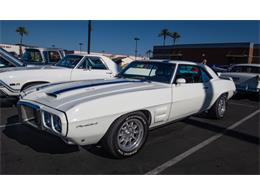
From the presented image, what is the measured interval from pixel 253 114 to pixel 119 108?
5038 millimetres

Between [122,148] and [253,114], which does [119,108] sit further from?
[253,114]

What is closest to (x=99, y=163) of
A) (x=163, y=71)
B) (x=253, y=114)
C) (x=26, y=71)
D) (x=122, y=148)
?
(x=122, y=148)

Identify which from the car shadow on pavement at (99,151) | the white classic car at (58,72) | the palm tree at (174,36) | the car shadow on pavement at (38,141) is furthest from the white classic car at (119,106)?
the palm tree at (174,36)

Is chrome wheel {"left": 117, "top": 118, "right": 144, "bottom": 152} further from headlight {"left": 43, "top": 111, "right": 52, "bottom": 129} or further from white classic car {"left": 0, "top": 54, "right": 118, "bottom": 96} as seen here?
white classic car {"left": 0, "top": 54, "right": 118, "bottom": 96}

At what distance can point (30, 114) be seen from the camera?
128 inches

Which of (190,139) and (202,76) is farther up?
(202,76)

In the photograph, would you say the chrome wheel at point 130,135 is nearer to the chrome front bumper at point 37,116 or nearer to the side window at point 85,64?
the chrome front bumper at point 37,116

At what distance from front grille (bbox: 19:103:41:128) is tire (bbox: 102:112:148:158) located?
0.94 meters

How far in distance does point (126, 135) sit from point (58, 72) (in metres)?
3.84

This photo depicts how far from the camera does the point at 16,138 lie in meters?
3.88

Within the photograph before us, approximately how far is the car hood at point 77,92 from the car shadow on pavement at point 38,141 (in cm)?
45

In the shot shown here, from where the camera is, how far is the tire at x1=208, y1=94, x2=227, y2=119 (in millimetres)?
5293

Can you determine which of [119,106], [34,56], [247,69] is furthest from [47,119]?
[247,69]

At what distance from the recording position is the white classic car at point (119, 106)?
9.11ft
